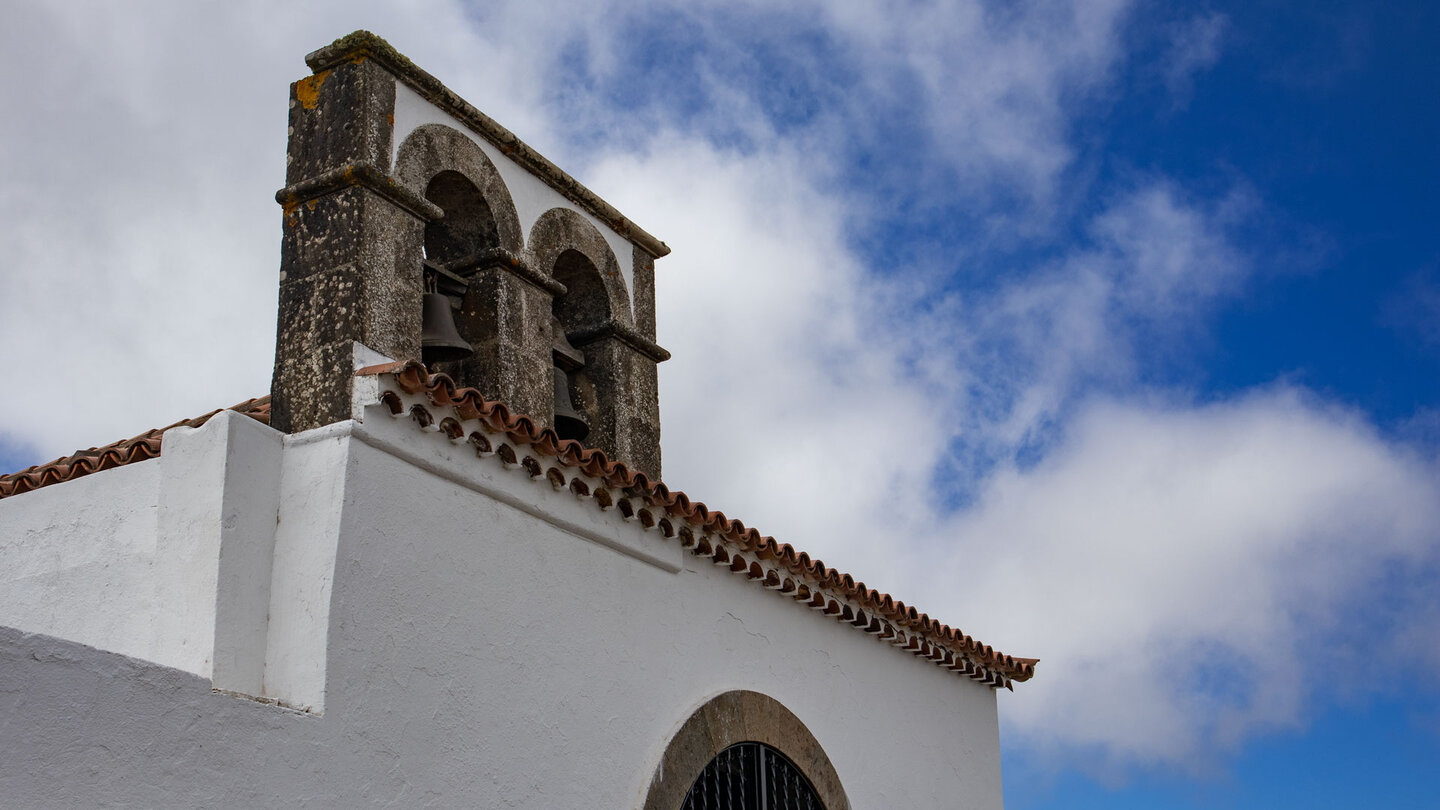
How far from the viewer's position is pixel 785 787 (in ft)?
20.4

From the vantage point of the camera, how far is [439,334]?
18.8 ft

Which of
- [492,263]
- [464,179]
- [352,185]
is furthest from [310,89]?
[492,263]

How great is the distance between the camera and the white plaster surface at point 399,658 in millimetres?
3609

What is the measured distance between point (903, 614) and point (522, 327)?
7.99ft

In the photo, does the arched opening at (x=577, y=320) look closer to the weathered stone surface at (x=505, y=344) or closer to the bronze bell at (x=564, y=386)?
the bronze bell at (x=564, y=386)

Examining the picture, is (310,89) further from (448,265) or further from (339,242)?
(448,265)

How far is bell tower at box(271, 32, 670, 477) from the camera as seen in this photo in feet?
17.2

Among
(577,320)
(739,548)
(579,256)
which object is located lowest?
(739,548)

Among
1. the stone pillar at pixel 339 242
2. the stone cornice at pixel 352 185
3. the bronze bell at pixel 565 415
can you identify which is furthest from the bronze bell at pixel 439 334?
the bronze bell at pixel 565 415

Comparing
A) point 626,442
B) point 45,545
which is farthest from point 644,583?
point 45,545

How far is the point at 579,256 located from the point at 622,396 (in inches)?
26.8

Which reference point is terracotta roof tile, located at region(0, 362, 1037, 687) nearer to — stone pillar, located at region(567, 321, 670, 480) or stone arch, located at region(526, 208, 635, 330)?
stone pillar, located at region(567, 321, 670, 480)

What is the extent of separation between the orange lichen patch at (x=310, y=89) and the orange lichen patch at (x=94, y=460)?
3.81 ft

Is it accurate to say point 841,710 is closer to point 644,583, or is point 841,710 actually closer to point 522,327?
point 644,583
